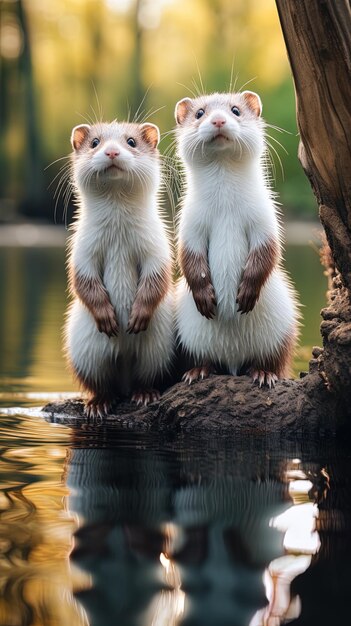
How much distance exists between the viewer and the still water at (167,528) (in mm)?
2896

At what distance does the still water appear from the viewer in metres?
2.90

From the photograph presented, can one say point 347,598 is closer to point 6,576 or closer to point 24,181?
point 6,576

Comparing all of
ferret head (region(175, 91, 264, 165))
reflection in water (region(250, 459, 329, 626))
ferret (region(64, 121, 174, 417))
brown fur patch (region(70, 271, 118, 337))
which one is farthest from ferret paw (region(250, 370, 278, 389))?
reflection in water (region(250, 459, 329, 626))

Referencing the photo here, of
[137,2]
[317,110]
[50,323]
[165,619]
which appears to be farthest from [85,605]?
[137,2]

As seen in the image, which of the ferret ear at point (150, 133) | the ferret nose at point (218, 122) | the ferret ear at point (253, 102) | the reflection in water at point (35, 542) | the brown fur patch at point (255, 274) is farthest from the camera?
the ferret ear at point (150, 133)

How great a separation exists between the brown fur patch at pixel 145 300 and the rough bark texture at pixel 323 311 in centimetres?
42

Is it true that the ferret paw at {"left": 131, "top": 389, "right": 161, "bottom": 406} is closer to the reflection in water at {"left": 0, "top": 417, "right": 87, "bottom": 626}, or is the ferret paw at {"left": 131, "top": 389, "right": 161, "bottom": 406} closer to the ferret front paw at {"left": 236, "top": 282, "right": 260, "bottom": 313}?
the ferret front paw at {"left": 236, "top": 282, "right": 260, "bottom": 313}

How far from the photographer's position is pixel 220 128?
5531 millimetres

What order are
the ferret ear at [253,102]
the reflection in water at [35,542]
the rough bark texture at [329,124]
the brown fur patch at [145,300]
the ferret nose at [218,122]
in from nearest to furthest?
the reflection in water at [35,542], the rough bark texture at [329,124], the ferret nose at [218,122], the brown fur patch at [145,300], the ferret ear at [253,102]

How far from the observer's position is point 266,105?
43.0m

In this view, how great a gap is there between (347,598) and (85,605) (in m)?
0.71

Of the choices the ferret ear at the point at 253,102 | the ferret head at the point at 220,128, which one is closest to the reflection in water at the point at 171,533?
the ferret head at the point at 220,128

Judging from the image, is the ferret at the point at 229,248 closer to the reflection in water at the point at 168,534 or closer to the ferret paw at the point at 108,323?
the ferret paw at the point at 108,323

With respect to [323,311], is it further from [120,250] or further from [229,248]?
[120,250]
